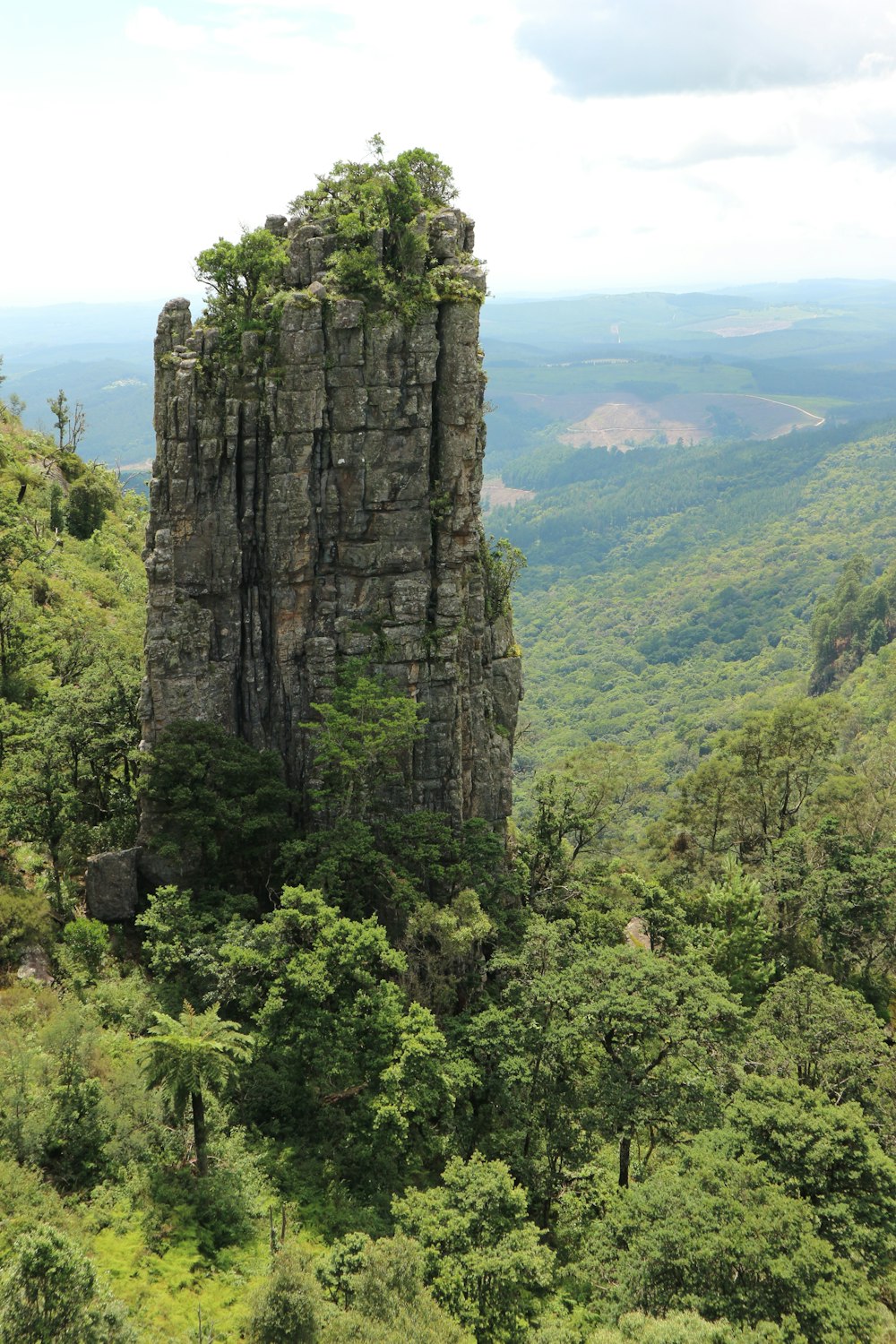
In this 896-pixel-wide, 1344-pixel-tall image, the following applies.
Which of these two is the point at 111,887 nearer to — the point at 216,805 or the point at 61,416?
the point at 216,805

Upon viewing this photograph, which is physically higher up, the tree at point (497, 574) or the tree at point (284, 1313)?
the tree at point (497, 574)

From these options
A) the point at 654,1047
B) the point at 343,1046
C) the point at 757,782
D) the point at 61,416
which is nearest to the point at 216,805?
the point at 343,1046

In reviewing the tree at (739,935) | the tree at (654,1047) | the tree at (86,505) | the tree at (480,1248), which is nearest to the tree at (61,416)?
the tree at (86,505)

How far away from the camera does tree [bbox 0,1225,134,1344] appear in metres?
16.0

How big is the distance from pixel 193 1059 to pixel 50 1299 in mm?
6582

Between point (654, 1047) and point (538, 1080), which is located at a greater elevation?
point (654, 1047)

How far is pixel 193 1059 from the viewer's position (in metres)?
22.8

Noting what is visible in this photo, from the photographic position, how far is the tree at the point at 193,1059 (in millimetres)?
22703

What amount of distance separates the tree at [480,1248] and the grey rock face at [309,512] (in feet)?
49.2

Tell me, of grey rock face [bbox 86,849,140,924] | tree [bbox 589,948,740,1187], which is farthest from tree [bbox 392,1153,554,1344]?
grey rock face [bbox 86,849,140,924]

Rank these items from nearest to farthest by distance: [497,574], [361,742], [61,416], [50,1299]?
[50,1299] → [361,742] → [497,574] → [61,416]

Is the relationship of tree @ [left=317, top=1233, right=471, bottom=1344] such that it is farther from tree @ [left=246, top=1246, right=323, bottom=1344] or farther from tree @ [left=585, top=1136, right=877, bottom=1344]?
tree @ [left=585, top=1136, right=877, bottom=1344]

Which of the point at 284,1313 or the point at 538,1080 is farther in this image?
the point at 538,1080

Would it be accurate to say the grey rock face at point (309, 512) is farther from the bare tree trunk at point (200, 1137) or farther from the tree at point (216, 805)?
the bare tree trunk at point (200, 1137)
